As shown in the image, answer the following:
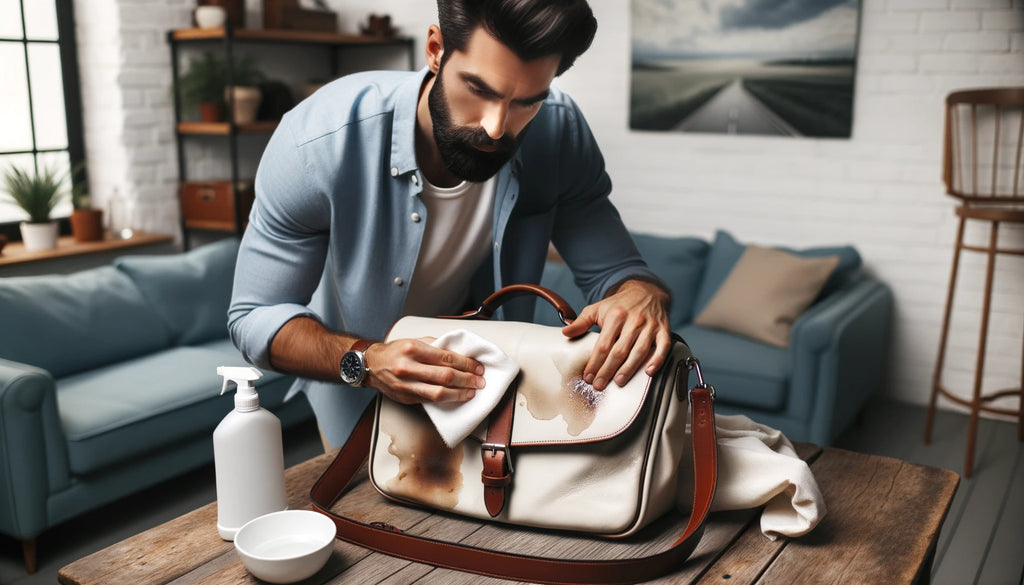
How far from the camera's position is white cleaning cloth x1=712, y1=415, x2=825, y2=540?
103 cm

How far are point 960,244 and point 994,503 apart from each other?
95 cm

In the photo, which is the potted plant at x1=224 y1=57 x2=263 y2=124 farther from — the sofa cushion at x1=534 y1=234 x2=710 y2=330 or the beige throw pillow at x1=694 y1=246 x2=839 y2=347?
the beige throw pillow at x1=694 y1=246 x2=839 y2=347

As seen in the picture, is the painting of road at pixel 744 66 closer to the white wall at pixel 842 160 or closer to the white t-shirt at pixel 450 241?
the white wall at pixel 842 160

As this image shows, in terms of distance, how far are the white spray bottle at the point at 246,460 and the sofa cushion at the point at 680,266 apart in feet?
9.25

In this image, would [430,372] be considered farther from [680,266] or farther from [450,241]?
[680,266]

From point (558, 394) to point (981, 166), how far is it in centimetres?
316

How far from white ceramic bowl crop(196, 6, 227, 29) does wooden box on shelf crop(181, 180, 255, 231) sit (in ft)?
2.29

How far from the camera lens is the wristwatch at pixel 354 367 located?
3.56ft

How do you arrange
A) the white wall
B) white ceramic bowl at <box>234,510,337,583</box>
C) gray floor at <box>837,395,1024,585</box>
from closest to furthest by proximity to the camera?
1. white ceramic bowl at <box>234,510,337,583</box>
2. gray floor at <box>837,395,1024,585</box>
3. the white wall

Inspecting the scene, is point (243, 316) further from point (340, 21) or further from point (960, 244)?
point (340, 21)

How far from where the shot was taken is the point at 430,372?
3.35ft

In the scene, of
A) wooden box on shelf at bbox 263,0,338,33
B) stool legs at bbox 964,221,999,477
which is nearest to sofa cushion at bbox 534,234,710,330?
stool legs at bbox 964,221,999,477

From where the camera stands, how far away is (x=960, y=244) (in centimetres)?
329

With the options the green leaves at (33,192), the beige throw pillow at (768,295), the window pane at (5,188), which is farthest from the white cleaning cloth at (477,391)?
the window pane at (5,188)
